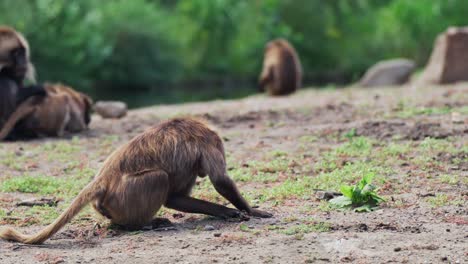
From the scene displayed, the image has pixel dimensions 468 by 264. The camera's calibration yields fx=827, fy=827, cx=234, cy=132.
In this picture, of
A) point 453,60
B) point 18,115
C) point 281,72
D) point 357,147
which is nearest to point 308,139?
point 357,147

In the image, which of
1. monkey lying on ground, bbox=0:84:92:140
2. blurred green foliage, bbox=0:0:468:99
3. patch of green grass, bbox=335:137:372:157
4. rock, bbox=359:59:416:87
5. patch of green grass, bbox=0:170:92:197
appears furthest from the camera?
blurred green foliage, bbox=0:0:468:99

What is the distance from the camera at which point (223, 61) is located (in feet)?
133

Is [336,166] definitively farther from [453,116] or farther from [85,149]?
[85,149]

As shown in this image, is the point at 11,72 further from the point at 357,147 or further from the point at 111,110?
the point at 357,147

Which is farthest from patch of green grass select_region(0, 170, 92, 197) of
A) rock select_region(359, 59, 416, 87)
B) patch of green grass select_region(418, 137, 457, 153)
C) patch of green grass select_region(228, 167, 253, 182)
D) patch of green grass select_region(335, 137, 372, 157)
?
rock select_region(359, 59, 416, 87)

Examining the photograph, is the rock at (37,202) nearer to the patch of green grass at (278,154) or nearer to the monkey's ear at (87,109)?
the patch of green grass at (278,154)

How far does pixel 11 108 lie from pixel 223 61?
1104 inches

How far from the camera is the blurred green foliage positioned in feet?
110

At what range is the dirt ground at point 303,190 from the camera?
6.38m

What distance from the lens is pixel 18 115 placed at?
41.5ft

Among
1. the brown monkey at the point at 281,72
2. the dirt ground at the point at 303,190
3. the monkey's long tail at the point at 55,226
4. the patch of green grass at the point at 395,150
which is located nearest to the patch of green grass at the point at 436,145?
the dirt ground at the point at 303,190

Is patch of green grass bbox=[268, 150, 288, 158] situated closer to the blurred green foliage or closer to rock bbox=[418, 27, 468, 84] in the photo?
rock bbox=[418, 27, 468, 84]

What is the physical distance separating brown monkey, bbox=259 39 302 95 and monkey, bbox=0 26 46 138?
7.57 meters

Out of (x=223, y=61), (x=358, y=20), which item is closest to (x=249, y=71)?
(x=223, y=61)
